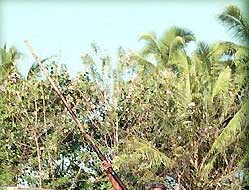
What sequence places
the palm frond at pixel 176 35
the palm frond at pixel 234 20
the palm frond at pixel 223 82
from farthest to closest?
the palm frond at pixel 176 35, the palm frond at pixel 234 20, the palm frond at pixel 223 82

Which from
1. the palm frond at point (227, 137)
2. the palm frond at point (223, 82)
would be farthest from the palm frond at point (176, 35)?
the palm frond at point (227, 137)

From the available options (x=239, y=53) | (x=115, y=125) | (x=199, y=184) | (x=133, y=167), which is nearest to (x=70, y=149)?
(x=115, y=125)

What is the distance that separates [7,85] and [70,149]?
134cm

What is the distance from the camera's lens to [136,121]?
326 inches

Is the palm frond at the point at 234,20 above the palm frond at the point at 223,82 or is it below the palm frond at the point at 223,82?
above

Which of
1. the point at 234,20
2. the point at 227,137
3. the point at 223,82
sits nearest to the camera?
the point at 227,137

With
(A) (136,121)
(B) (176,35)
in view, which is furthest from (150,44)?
(A) (136,121)

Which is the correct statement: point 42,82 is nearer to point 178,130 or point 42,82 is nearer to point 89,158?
point 89,158

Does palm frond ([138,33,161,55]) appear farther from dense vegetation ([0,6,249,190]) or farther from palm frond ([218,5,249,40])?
palm frond ([218,5,249,40])

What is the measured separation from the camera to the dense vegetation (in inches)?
306

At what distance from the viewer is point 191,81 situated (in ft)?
26.3

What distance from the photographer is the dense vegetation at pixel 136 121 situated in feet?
25.5

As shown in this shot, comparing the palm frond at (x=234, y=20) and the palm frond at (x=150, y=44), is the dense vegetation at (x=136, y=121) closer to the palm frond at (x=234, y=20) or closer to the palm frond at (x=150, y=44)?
the palm frond at (x=234, y=20)

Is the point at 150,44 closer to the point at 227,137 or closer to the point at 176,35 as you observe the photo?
the point at 176,35
